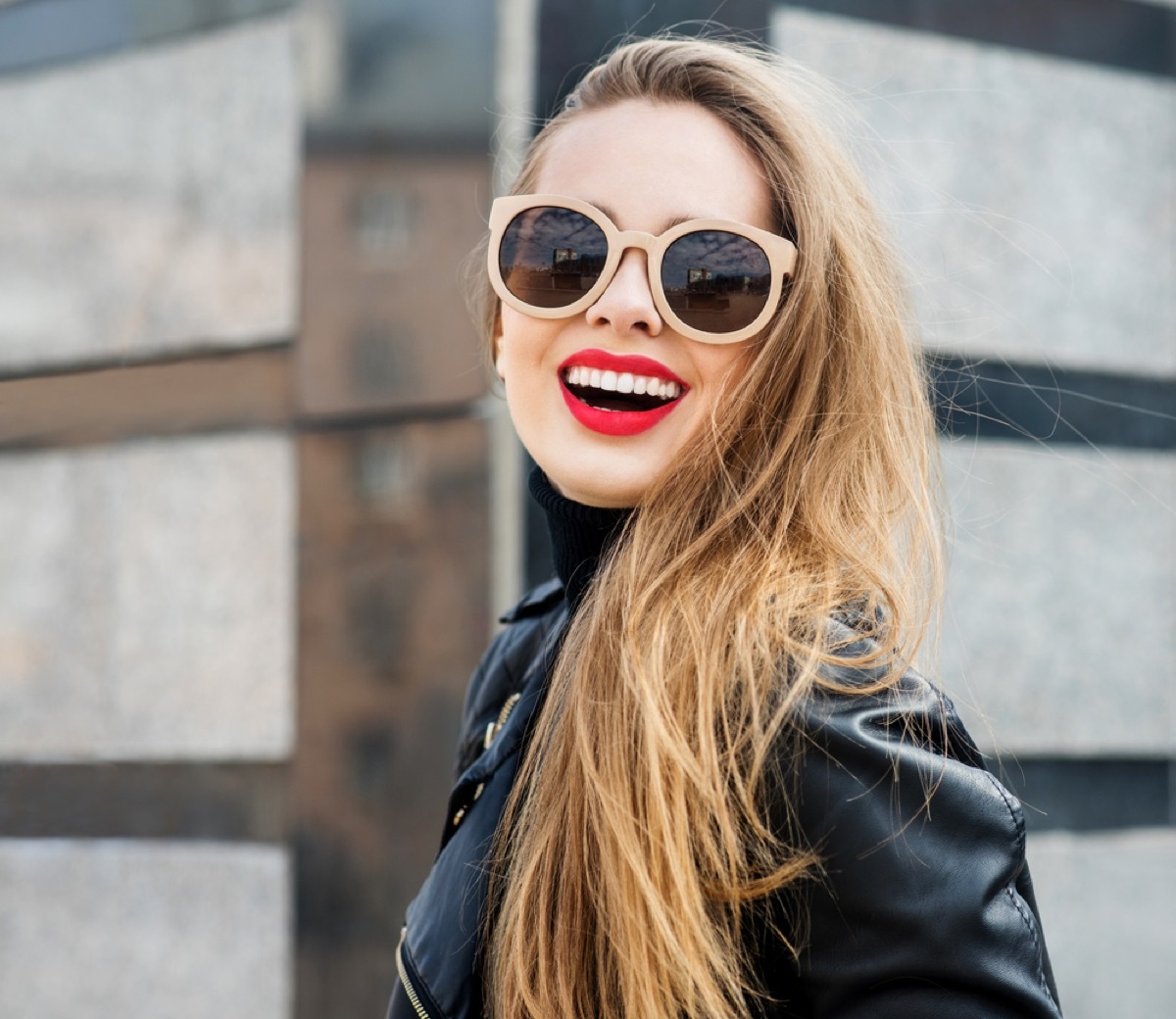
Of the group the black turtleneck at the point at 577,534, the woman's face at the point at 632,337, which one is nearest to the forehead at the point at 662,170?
the woman's face at the point at 632,337

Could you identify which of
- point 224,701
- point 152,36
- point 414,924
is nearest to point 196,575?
point 224,701

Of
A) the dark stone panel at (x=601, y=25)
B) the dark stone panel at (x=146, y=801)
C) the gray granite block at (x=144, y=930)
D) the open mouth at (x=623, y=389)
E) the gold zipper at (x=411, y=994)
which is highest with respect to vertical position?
the dark stone panel at (x=601, y=25)

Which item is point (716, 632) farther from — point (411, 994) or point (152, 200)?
point (152, 200)

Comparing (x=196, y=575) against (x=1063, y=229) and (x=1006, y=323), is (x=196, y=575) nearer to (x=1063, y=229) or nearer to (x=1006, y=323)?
(x=1006, y=323)

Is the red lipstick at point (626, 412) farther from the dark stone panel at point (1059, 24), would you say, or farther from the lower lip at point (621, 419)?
the dark stone panel at point (1059, 24)

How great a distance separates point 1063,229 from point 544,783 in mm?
2585

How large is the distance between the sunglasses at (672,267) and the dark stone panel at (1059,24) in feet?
6.80

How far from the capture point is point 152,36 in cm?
311

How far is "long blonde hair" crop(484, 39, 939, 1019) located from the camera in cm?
97

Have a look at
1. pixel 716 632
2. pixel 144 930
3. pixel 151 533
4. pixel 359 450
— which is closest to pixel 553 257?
pixel 716 632

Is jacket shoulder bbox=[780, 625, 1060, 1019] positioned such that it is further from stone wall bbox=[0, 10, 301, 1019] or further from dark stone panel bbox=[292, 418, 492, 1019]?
stone wall bbox=[0, 10, 301, 1019]

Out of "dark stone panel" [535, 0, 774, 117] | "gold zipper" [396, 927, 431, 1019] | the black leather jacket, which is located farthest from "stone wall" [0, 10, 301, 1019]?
the black leather jacket

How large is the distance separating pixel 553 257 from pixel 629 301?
105 millimetres

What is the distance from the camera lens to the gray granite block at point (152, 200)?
2953 millimetres
